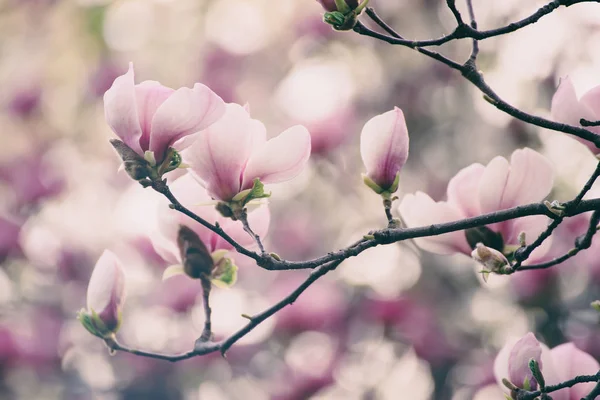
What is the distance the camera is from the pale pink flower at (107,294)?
0.65m

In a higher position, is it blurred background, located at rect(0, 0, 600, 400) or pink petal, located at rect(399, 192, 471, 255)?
pink petal, located at rect(399, 192, 471, 255)

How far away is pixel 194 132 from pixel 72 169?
173cm

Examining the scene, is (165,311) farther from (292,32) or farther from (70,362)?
(292,32)

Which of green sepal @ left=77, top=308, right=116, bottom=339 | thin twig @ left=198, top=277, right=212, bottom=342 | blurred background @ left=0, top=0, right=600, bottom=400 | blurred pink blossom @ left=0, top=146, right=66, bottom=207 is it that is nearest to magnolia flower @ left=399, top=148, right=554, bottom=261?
thin twig @ left=198, top=277, right=212, bottom=342

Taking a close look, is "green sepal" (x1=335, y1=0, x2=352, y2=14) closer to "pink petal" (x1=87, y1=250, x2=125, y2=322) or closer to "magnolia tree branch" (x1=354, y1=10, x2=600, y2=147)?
"magnolia tree branch" (x1=354, y1=10, x2=600, y2=147)

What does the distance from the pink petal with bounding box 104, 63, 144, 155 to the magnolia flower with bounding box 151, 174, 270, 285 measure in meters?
0.10

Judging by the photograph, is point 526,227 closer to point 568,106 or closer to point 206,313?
point 568,106

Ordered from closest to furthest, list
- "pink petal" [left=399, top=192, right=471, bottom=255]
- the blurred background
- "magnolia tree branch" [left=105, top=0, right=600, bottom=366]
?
"magnolia tree branch" [left=105, top=0, right=600, bottom=366] < "pink petal" [left=399, top=192, right=471, bottom=255] < the blurred background

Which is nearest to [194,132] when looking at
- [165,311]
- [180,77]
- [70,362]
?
[165,311]

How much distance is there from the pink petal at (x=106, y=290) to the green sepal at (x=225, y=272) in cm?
10

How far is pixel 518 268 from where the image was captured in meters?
0.57

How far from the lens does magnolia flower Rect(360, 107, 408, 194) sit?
57 cm

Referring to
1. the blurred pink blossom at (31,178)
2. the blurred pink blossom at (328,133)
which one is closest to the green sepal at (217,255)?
the blurred pink blossom at (328,133)

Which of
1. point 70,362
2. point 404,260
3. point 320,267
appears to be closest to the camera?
point 320,267
